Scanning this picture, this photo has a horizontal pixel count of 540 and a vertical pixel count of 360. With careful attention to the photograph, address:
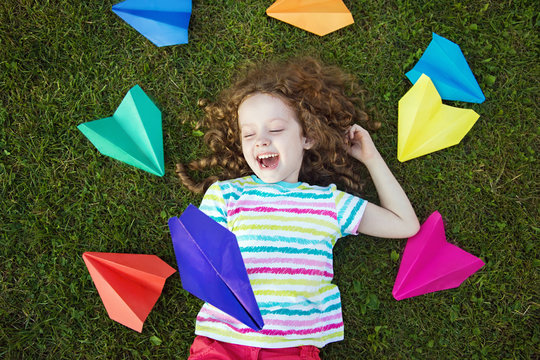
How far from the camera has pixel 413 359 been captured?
252cm

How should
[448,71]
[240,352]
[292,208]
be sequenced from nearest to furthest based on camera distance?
[240,352]
[292,208]
[448,71]

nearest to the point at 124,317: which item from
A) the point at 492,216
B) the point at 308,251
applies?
the point at 308,251

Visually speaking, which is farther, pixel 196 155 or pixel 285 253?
→ pixel 196 155

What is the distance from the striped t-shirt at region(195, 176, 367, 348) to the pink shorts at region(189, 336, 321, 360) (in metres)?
0.04

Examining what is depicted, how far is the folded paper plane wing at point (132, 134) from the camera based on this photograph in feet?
8.28

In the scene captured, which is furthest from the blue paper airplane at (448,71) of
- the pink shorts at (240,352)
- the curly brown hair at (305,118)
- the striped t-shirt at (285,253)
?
the pink shorts at (240,352)

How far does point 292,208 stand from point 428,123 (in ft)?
3.42

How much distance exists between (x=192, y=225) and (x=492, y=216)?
6.18 feet

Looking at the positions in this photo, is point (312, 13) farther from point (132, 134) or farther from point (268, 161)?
point (132, 134)

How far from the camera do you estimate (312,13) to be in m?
2.65

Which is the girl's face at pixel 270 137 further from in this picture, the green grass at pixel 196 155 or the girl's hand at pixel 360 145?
the green grass at pixel 196 155

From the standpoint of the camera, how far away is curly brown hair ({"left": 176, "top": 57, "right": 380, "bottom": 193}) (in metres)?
2.35

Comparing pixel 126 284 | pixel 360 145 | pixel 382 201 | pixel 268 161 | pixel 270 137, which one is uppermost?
pixel 270 137

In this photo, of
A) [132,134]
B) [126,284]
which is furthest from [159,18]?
[126,284]
